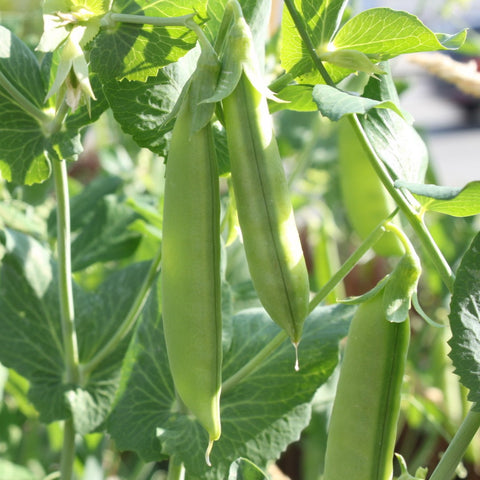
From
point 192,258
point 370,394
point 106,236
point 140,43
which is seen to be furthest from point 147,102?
point 106,236

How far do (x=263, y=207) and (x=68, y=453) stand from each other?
38cm

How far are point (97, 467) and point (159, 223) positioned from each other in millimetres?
294

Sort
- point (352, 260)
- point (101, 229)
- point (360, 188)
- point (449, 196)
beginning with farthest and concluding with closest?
point (101, 229)
point (360, 188)
point (352, 260)
point (449, 196)

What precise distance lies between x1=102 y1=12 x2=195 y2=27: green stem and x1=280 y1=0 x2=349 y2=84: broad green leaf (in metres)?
0.10

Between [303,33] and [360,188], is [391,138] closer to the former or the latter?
[303,33]

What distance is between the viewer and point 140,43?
0.48 metres

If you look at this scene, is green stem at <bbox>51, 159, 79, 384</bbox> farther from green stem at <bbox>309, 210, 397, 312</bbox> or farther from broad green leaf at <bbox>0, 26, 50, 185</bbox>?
green stem at <bbox>309, 210, 397, 312</bbox>

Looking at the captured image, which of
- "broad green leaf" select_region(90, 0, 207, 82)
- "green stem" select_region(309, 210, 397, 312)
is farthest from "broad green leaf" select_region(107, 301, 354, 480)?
"broad green leaf" select_region(90, 0, 207, 82)

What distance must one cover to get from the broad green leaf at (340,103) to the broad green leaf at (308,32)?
9cm

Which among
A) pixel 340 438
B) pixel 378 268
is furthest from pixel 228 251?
pixel 378 268

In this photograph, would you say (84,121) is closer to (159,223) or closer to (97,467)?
(159,223)

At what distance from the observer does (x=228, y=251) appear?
888mm

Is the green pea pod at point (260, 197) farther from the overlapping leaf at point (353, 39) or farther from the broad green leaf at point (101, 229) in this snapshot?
the broad green leaf at point (101, 229)

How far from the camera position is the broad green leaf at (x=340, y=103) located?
39cm
